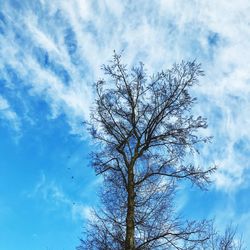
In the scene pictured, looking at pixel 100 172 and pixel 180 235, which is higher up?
pixel 100 172

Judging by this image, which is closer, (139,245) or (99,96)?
(139,245)

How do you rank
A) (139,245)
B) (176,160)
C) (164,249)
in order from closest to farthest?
(139,245), (164,249), (176,160)

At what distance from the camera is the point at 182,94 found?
15570 mm

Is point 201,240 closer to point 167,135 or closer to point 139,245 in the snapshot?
point 139,245

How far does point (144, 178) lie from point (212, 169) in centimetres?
234

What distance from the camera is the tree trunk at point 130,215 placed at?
12.6 meters

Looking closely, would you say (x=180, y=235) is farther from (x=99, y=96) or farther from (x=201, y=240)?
(x=99, y=96)

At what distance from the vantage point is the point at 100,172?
50.0 ft

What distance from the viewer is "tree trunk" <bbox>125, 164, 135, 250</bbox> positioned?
12.6 meters

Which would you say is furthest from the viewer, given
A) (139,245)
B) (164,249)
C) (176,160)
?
(176,160)

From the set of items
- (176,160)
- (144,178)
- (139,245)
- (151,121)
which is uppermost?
(151,121)

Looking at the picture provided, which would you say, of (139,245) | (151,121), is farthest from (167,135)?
(139,245)

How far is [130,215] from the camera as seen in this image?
13.3m

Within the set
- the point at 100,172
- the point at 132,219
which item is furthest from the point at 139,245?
the point at 100,172
